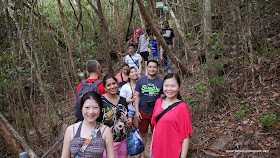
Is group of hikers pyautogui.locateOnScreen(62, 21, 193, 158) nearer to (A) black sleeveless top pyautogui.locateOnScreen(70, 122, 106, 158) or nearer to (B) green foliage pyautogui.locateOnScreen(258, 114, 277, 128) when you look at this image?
(A) black sleeveless top pyautogui.locateOnScreen(70, 122, 106, 158)

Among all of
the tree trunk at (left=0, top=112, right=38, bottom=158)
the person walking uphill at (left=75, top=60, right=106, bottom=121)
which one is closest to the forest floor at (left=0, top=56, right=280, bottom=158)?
the person walking uphill at (left=75, top=60, right=106, bottom=121)

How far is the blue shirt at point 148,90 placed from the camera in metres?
3.27

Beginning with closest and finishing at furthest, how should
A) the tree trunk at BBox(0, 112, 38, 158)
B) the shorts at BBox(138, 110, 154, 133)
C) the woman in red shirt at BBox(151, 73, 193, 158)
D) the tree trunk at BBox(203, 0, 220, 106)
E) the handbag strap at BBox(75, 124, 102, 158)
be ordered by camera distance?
1. the handbag strap at BBox(75, 124, 102, 158)
2. the woman in red shirt at BBox(151, 73, 193, 158)
3. the shorts at BBox(138, 110, 154, 133)
4. the tree trunk at BBox(0, 112, 38, 158)
5. the tree trunk at BBox(203, 0, 220, 106)

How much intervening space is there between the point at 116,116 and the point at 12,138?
248cm

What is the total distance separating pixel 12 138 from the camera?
3.76 meters

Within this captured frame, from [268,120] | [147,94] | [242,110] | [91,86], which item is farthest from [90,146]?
[242,110]

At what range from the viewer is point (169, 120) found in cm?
222

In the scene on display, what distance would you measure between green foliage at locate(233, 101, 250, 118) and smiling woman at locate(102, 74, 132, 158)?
8.73ft

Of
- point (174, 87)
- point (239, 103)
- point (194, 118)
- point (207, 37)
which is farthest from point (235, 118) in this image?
point (174, 87)

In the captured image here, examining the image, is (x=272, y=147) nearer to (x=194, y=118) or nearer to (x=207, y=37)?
(x=194, y=118)

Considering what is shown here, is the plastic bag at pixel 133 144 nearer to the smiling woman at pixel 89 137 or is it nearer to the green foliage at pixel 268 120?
the smiling woman at pixel 89 137

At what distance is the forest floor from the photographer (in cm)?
350

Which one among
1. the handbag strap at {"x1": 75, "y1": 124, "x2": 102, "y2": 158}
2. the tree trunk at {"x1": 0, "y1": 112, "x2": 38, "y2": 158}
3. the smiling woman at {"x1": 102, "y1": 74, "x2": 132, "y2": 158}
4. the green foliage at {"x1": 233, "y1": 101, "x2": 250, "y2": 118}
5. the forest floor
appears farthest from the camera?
the green foliage at {"x1": 233, "y1": 101, "x2": 250, "y2": 118}

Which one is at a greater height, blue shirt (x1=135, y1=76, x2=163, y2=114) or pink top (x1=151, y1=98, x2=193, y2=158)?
blue shirt (x1=135, y1=76, x2=163, y2=114)
